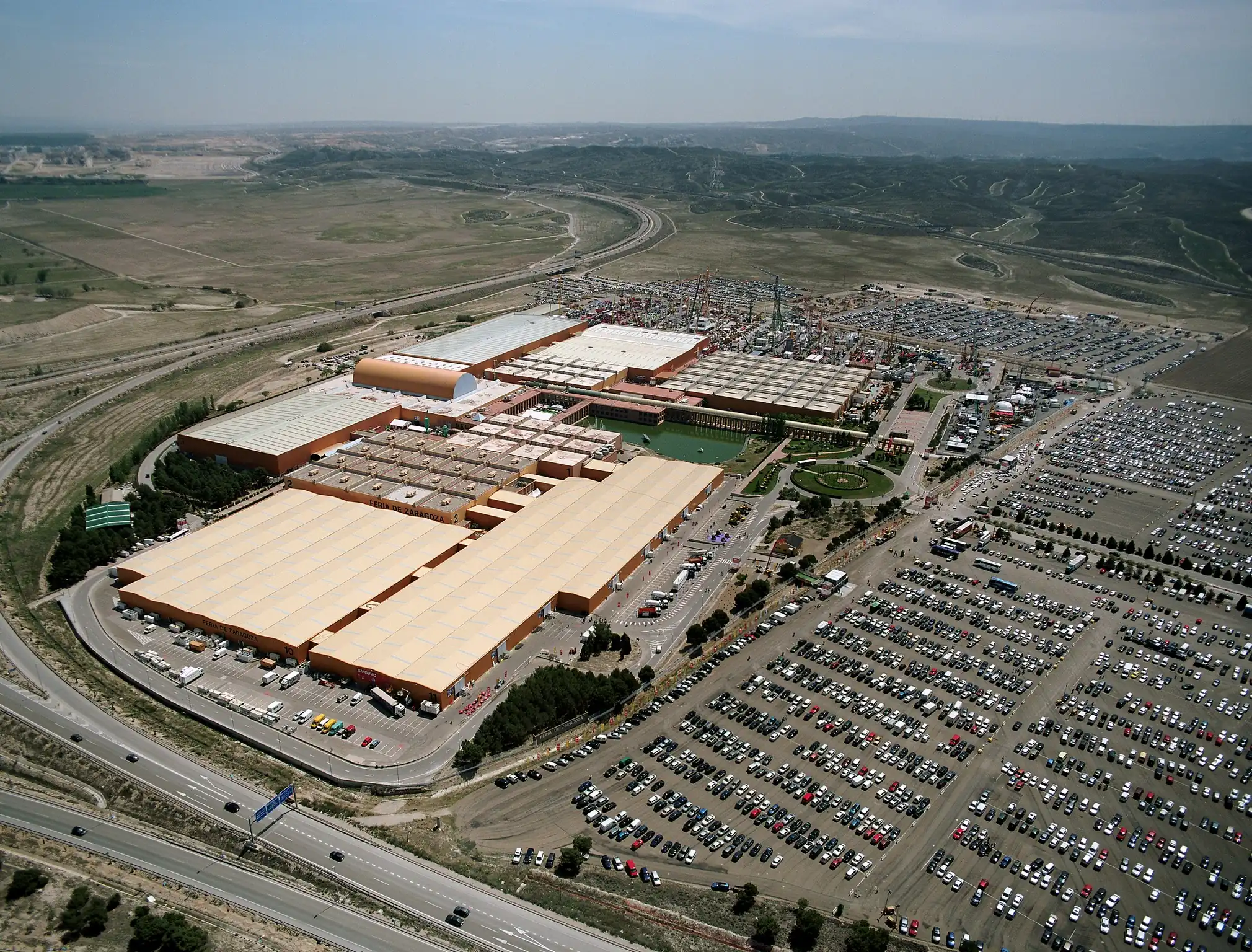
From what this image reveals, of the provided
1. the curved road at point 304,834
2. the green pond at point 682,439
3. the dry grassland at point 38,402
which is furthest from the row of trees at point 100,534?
the green pond at point 682,439

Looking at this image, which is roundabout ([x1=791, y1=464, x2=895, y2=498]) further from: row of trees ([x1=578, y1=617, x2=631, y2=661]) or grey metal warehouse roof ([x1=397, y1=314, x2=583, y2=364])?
grey metal warehouse roof ([x1=397, y1=314, x2=583, y2=364])

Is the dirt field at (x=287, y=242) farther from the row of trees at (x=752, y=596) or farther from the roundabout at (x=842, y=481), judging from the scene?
the row of trees at (x=752, y=596)

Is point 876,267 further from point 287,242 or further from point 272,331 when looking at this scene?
point 287,242

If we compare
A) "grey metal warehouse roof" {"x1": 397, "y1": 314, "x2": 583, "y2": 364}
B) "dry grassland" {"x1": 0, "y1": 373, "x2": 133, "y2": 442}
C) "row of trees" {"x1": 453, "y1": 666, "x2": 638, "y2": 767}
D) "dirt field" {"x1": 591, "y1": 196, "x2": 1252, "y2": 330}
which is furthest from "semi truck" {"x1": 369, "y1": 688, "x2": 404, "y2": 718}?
"dirt field" {"x1": 591, "y1": 196, "x2": 1252, "y2": 330}

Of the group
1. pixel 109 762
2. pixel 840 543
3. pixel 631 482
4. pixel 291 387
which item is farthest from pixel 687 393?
pixel 109 762

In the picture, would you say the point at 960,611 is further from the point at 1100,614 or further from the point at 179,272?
the point at 179,272
